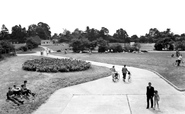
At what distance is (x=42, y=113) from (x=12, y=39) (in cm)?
10507

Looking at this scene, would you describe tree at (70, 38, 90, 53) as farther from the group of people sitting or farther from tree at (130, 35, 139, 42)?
tree at (130, 35, 139, 42)

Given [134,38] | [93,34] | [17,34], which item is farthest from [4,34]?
[134,38]

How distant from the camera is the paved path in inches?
367

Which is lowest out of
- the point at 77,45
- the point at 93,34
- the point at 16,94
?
the point at 16,94

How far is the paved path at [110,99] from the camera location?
30.6ft

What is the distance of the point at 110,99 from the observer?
1109 cm

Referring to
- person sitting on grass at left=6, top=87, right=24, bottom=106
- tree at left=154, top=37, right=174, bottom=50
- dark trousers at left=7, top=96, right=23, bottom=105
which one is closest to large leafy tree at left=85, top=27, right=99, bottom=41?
tree at left=154, top=37, right=174, bottom=50

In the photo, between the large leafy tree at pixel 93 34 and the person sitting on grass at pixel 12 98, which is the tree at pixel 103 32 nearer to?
the large leafy tree at pixel 93 34

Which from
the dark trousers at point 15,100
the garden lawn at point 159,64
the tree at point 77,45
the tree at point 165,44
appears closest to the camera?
the dark trousers at point 15,100

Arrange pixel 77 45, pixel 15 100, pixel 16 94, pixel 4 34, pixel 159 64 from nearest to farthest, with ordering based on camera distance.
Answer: pixel 15 100, pixel 16 94, pixel 159 64, pixel 77 45, pixel 4 34

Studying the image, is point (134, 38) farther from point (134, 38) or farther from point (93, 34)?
point (93, 34)

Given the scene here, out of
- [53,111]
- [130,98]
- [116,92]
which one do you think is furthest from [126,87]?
[53,111]

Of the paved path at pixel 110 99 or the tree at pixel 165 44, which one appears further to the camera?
the tree at pixel 165 44

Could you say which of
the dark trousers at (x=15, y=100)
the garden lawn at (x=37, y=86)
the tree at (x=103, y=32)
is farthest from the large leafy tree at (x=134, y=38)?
the dark trousers at (x=15, y=100)
